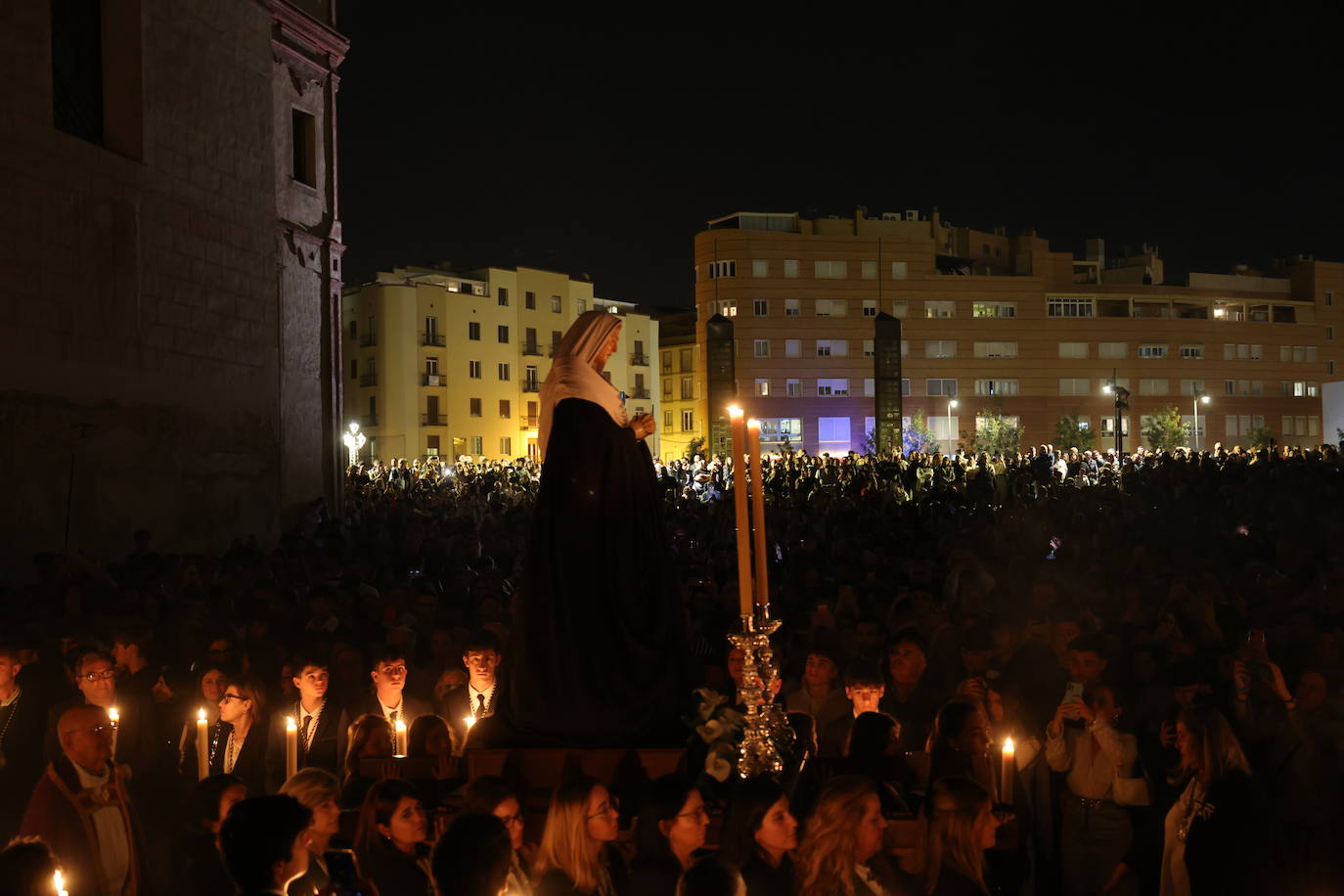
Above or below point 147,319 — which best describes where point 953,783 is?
below

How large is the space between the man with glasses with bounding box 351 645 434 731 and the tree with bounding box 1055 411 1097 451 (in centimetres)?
6724

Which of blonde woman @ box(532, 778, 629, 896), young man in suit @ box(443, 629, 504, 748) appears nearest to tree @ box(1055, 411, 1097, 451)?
young man in suit @ box(443, 629, 504, 748)

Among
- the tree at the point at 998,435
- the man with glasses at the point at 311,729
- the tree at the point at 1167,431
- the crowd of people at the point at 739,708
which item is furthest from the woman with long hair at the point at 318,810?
the tree at the point at 1167,431

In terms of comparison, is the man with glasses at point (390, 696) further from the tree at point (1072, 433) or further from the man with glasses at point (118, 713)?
the tree at point (1072, 433)

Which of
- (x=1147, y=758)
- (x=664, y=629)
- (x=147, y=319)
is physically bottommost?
(x=1147, y=758)

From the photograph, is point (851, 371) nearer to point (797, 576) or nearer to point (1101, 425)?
point (1101, 425)

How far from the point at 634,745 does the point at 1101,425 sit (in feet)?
247

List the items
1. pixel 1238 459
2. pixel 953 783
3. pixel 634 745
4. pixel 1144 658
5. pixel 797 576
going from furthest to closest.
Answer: pixel 1238 459, pixel 797 576, pixel 1144 658, pixel 634 745, pixel 953 783

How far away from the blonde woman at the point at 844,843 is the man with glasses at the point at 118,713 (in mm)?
4016

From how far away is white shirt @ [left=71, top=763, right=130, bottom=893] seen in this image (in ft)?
17.2

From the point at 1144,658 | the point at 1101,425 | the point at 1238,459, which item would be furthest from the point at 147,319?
the point at 1101,425

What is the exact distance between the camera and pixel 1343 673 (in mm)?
6590

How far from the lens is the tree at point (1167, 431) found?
72188 millimetres

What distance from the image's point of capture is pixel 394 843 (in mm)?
4715
